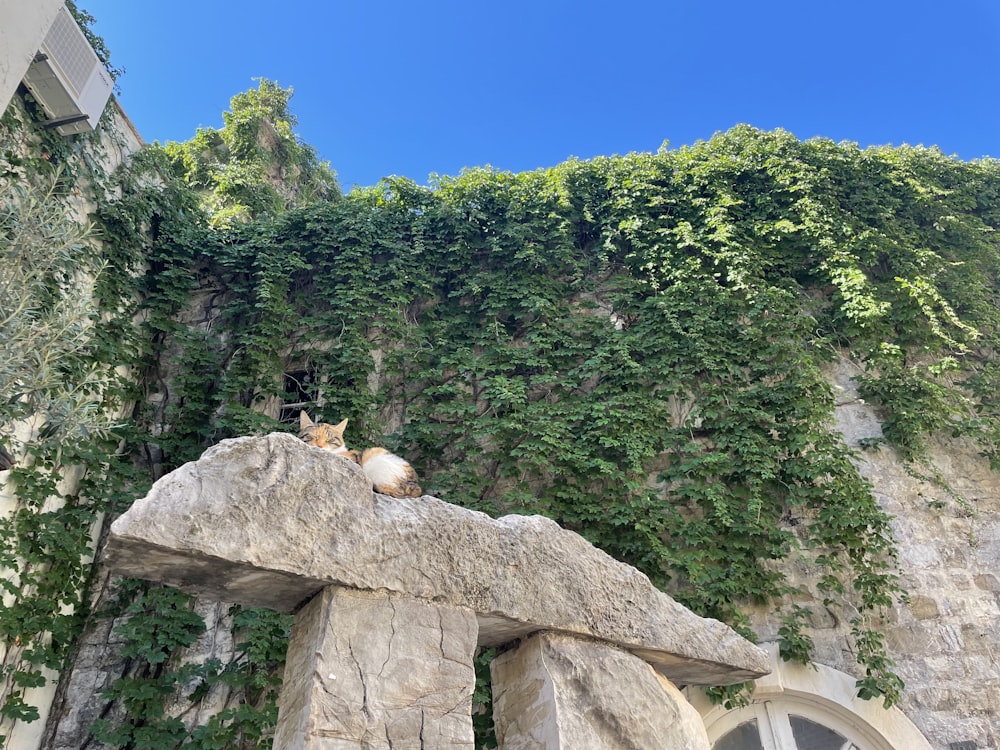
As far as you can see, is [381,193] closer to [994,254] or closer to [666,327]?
[666,327]

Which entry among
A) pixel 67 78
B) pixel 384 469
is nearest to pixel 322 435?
pixel 384 469

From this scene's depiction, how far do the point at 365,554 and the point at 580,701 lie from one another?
1.01 meters

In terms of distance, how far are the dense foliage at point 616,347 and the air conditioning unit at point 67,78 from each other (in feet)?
2.30

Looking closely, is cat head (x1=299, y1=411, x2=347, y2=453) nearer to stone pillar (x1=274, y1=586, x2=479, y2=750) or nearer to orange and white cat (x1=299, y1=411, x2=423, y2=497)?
orange and white cat (x1=299, y1=411, x2=423, y2=497)

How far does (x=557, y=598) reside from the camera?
101 inches

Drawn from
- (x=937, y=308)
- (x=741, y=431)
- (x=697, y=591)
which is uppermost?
(x=937, y=308)

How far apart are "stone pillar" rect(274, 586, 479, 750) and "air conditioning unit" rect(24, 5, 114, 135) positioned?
15.5 ft

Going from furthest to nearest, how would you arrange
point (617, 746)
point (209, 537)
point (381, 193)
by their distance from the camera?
point (381, 193), point (617, 746), point (209, 537)

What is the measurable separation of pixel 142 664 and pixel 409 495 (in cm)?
320

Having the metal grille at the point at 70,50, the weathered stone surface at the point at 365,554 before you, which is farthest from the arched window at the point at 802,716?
the metal grille at the point at 70,50

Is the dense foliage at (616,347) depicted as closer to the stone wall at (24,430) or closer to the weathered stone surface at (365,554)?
the stone wall at (24,430)

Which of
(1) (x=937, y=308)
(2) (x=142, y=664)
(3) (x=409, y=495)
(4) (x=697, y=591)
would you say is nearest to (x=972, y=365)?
(1) (x=937, y=308)

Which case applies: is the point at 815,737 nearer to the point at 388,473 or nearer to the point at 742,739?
the point at 742,739

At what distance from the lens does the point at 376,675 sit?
2102mm
